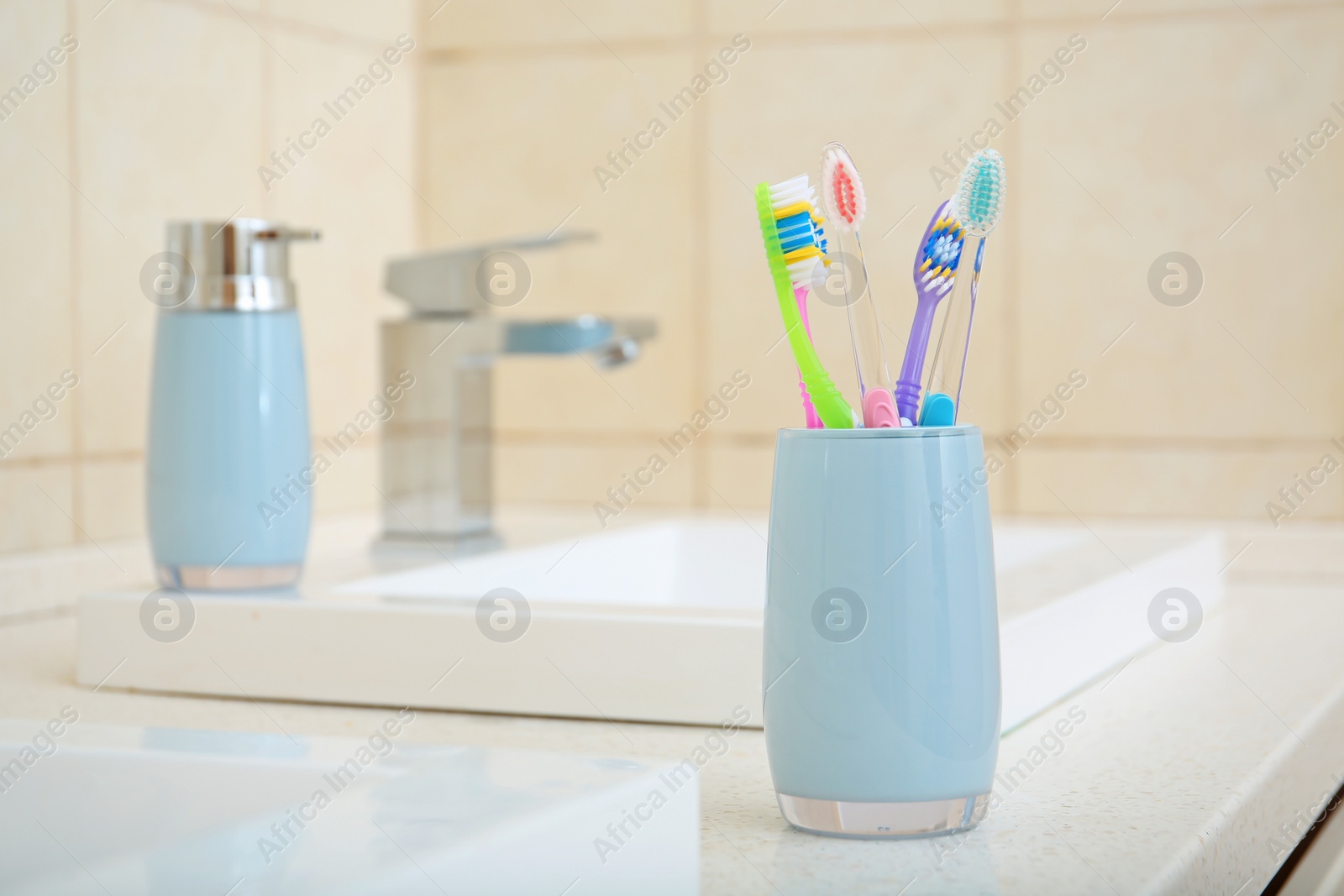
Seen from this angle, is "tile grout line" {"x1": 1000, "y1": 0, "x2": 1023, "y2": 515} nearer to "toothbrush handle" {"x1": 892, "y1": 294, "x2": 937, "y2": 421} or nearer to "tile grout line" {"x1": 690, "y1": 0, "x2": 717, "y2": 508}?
"tile grout line" {"x1": 690, "y1": 0, "x2": 717, "y2": 508}

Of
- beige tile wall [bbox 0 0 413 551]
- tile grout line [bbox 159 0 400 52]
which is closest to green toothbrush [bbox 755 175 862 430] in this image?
beige tile wall [bbox 0 0 413 551]

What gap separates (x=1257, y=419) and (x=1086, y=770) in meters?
0.70

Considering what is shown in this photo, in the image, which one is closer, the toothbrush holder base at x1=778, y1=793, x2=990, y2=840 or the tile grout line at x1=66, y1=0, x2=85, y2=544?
the toothbrush holder base at x1=778, y1=793, x2=990, y2=840

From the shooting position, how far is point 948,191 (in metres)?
1.24

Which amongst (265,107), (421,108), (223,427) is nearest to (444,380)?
(223,427)

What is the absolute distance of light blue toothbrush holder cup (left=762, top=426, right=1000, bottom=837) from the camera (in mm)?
432

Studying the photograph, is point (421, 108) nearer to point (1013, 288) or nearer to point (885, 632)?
point (1013, 288)

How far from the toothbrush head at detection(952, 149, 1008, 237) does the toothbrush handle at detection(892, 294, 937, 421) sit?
3 centimetres

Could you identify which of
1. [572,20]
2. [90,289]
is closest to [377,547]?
[90,289]

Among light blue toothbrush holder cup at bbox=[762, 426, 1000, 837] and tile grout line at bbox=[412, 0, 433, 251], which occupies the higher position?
tile grout line at bbox=[412, 0, 433, 251]

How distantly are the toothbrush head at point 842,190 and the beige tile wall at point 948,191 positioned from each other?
0.76 meters

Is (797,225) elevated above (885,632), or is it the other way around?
(797,225)

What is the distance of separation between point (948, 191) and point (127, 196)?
671mm

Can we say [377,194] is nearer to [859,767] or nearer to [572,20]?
[572,20]
